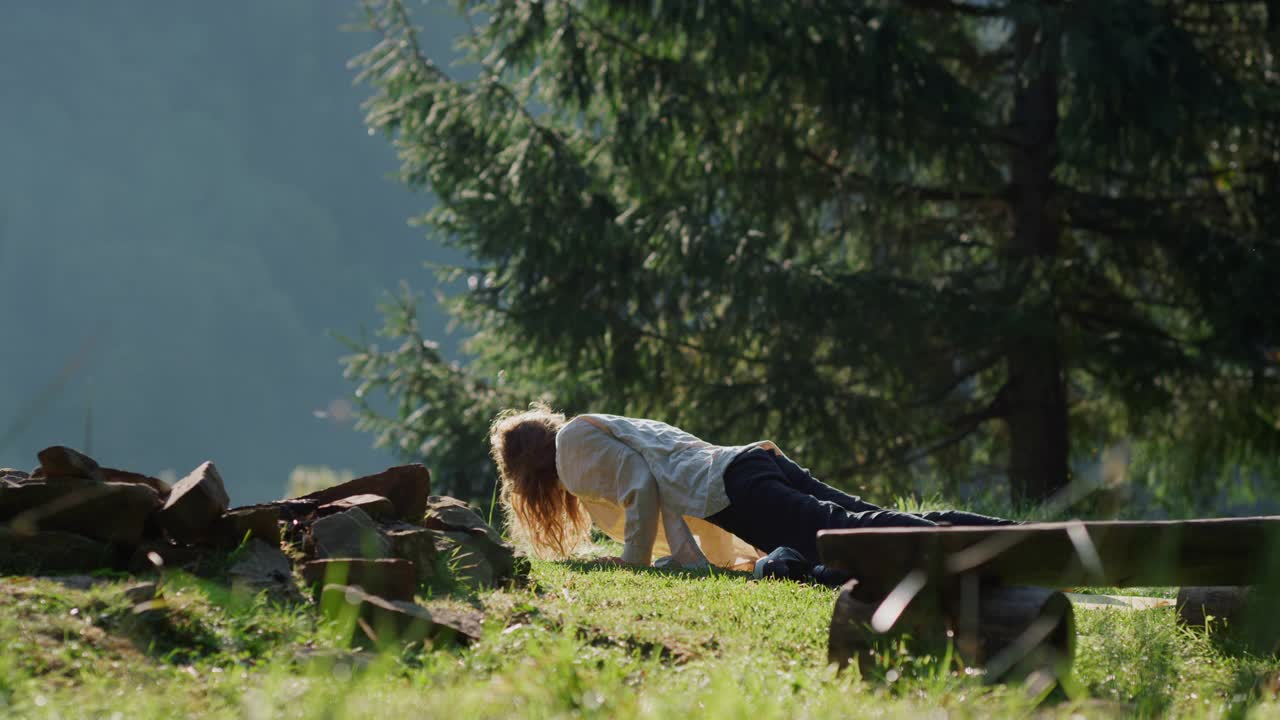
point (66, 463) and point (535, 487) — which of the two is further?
point (535, 487)

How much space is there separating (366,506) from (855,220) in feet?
29.7

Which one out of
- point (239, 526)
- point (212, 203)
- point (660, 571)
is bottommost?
point (660, 571)

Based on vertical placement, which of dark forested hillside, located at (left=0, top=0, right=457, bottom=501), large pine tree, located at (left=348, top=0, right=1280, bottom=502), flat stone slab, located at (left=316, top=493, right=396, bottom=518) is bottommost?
flat stone slab, located at (left=316, top=493, right=396, bottom=518)

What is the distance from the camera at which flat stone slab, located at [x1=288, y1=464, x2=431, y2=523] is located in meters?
4.29

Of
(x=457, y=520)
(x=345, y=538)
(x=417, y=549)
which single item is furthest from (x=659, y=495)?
(x=345, y=538)

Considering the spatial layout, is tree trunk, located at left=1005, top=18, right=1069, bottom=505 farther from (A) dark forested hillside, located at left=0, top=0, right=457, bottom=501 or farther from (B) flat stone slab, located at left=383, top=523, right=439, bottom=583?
(A) dark forested hillside, located at left=0, top=0, right=457, bottom=501

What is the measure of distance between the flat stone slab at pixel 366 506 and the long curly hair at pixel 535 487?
1788 millimetres

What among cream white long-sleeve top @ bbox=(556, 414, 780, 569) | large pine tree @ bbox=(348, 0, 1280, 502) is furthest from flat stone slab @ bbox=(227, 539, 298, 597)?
large pine tree @ bbox=(348, 0, 1280, 502)

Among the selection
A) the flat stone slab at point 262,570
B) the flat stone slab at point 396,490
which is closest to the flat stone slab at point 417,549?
the flat stone slab at point 262,570

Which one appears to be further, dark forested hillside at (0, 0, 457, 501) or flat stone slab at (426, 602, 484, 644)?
dark forested hillside at (0, 0, 457, 501)

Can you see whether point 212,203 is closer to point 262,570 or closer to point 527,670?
point 262,570

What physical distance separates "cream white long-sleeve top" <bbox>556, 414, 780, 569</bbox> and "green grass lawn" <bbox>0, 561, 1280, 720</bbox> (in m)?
1.77

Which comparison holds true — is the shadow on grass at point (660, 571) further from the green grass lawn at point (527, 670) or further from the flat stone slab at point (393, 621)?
the flat stone slab at point (393, 621)

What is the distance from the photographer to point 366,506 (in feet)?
12.9
